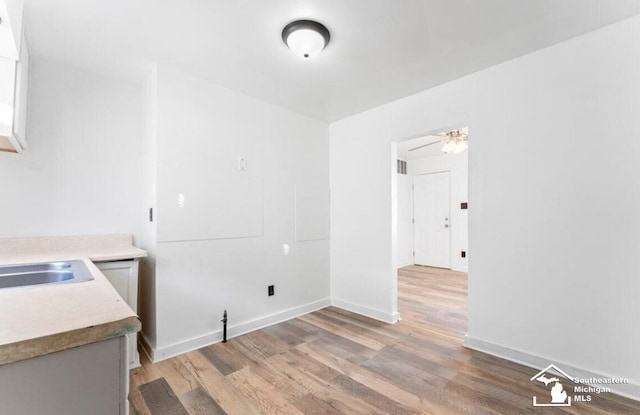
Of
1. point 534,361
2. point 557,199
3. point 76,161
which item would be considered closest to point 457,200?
point 557,199

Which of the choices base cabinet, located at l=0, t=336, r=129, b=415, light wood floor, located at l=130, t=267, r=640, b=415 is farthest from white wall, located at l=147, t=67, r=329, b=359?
base cabinet, located at l=0, t=336, r=129, b=415

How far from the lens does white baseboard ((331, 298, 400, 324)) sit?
319 centimetres

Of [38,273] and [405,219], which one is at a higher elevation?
[405,219]

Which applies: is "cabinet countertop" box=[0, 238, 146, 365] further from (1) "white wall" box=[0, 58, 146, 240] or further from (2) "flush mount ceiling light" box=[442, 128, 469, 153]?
(2) "flush mount ceiling light" box=[442, 128, 469, 153]

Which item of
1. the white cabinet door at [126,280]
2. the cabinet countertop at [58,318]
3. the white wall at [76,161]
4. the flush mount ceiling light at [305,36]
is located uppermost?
the flush mount ceiling light at [305,36]

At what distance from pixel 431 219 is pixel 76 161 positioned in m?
6.08

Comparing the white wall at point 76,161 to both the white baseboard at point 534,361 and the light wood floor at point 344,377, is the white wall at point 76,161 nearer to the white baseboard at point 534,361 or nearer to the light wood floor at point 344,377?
the light wood floor at point 344,377

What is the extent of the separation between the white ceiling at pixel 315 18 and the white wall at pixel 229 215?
373 millimetres

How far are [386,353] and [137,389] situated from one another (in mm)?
1895

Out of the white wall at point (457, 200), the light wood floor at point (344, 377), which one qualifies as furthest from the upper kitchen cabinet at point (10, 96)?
the white wall at point (457, 200)

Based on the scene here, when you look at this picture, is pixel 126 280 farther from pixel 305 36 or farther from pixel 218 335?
pixel 305 36

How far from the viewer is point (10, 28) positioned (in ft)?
4.91

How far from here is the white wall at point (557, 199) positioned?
1896 millimetres

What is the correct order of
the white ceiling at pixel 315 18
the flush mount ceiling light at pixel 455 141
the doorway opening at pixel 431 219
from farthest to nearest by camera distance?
the doorway opening at pixel 431 219 → the flush mount ceiling light at pixel 455 141 → the white ceiling at pixel 315 18
